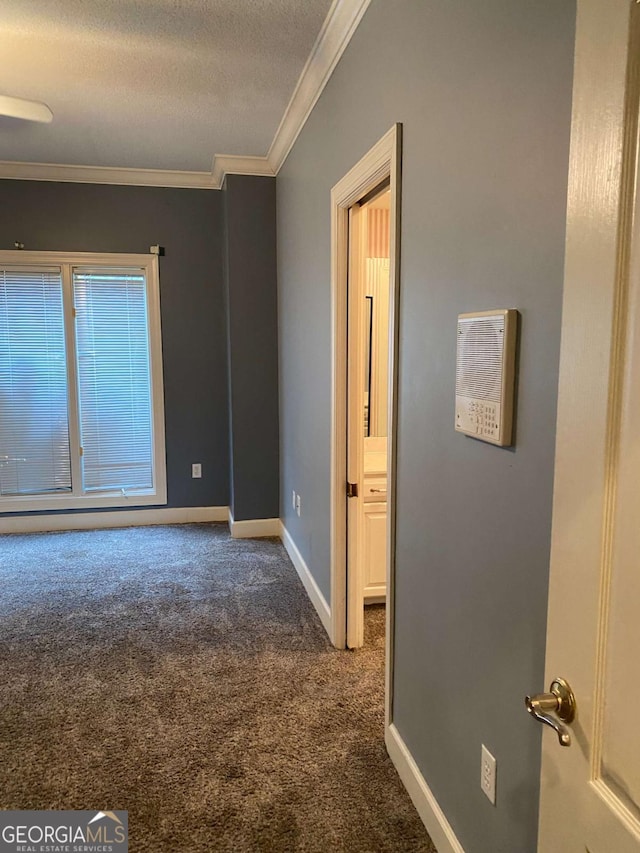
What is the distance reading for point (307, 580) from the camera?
3.52 m

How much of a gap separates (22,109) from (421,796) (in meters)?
3.24

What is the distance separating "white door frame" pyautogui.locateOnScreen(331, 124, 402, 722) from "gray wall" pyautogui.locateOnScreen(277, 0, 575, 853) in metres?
0.06

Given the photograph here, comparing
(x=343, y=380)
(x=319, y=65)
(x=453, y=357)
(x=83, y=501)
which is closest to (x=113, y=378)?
(x=83, y=501)

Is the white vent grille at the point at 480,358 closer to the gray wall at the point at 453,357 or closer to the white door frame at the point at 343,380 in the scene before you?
the gray wall at the point at 453,357

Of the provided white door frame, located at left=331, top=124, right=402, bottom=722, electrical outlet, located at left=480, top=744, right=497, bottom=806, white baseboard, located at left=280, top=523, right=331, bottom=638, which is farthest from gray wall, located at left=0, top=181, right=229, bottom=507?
electrical outlet, located at left=480, top=744, right=497, bottom=806

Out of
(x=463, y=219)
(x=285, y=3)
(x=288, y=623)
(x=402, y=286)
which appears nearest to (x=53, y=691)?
(x=288, y=623)

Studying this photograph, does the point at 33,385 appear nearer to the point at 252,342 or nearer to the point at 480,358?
the point at 252,342

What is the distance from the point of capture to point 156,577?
→ 148 inches

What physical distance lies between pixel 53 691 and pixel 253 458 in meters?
2.23

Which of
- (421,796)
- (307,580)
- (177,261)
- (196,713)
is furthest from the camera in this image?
(177,261)

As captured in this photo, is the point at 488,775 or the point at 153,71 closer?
the point at 488,775

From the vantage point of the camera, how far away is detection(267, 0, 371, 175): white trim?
2238 millimetres

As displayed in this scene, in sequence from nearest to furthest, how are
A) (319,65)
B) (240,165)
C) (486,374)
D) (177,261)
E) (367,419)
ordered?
(486,374) < (319,65) < (367,419) < (240,165) < (177,261)

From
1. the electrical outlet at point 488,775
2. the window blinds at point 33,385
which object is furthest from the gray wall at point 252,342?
the electrical outlet at point 488,775
